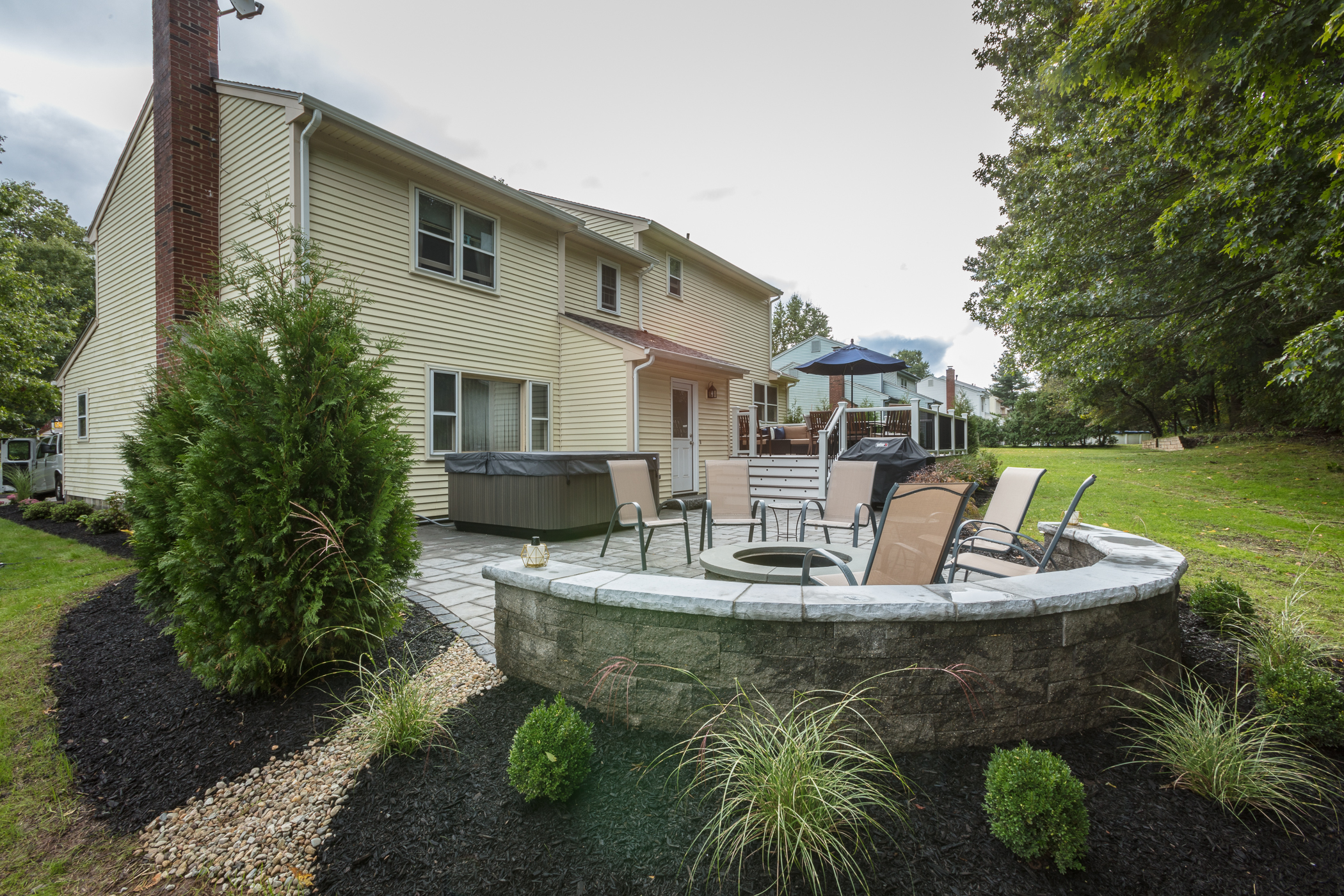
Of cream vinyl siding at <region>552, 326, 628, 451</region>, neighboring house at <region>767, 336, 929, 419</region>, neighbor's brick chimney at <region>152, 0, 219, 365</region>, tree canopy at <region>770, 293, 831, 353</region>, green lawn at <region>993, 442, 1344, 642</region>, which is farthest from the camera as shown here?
tree canopy at <region>770, 293, 831, 353</region>

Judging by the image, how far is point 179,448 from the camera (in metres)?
3.43

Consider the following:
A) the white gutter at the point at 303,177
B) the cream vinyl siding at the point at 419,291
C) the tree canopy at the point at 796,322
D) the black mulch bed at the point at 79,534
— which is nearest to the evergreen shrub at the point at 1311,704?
the cream vinyl siding at the point at 419,291

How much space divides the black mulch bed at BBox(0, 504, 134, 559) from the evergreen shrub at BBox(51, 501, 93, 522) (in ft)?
0.31

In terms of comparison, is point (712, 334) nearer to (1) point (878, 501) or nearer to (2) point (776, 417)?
(2) point (776, 417)

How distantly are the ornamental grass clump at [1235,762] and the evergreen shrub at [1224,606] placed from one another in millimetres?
1165

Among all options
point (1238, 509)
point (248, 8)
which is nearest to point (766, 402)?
point (1238, 509)

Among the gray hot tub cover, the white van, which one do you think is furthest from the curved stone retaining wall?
the white van

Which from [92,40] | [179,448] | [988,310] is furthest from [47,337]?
[988,310]

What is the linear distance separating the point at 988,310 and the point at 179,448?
53.2ft

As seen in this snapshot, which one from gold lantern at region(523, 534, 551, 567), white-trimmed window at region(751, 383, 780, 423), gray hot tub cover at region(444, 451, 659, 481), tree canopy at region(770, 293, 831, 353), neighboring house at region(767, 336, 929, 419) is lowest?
gold lantern at region(523, 534, 551, 567)

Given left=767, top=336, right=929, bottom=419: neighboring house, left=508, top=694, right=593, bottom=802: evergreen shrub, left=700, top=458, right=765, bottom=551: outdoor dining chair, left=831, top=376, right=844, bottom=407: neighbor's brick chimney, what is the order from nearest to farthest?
left=508, top=694, right=593, bottom=802: evergreen shrub, left=700, top=458, right=765, bottom=551: outdoor dining chair, left=831, top=376, right=844, bottom=407: neighbor's brick chimney, left=767, top=336, right=929, bottom=419: neighboring house

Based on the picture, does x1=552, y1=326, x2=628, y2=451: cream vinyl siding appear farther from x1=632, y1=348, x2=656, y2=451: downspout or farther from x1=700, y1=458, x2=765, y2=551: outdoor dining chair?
x1=700, y1=458, x2=765, y2=551: outdoor dining chair

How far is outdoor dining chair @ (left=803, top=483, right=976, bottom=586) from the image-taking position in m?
2.61

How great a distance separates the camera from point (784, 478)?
10.6 m
